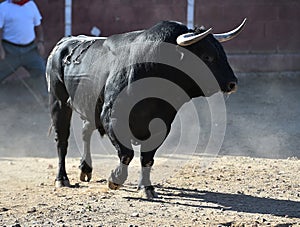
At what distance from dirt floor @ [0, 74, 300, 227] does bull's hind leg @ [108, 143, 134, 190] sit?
15 centimetres

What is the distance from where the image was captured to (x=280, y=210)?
656 cm

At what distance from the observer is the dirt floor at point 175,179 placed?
6270mm

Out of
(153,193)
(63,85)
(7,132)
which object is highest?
(63,85)

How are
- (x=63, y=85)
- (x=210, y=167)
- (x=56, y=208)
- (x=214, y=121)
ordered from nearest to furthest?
1. (x=56, y=208)
2. (x=63, y=85)
3. (x=210, y=167)
4. (x=214, y=121)

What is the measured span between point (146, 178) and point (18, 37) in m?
4.65

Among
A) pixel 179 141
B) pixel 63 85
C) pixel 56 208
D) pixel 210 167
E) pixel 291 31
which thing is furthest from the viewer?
pixel 291 31

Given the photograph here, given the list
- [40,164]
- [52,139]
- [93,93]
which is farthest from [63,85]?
[52,139]

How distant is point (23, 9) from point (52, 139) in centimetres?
215

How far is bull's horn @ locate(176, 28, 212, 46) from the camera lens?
641 cm

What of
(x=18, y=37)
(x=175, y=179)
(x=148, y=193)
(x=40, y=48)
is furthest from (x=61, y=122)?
(x=40, y=48)

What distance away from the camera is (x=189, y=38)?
6.45 m

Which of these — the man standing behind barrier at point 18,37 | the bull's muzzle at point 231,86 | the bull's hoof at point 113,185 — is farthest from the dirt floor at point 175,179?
the bull's muzzle at point 231,86

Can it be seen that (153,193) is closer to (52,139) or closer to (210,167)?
(210,167)

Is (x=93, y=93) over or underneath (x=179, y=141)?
over
